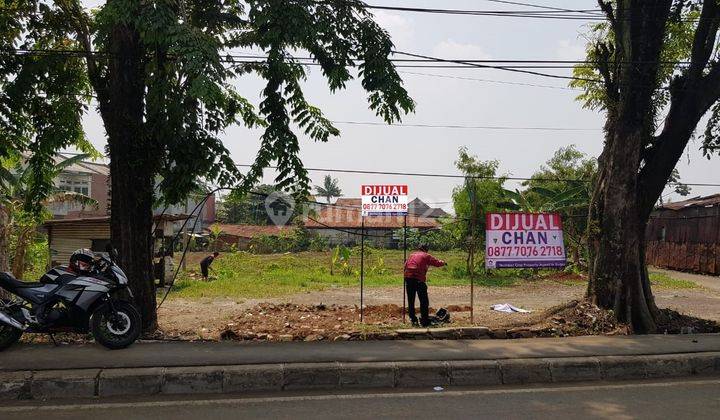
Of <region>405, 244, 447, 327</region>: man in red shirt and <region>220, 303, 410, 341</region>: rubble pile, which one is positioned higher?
<region>405, 244, 447, 327</region>: man in red shirt

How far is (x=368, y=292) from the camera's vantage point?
18344 millimetres

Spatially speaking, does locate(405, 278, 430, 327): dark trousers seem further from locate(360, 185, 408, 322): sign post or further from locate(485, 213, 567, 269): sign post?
locate(485, 213, 567, 269): sign post

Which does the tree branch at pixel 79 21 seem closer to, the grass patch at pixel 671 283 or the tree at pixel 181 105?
the tree at pixel 181 105

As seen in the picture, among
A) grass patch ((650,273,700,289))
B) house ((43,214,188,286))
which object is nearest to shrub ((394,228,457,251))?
grass patch ((650,273,700,289))

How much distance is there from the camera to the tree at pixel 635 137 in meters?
9.43

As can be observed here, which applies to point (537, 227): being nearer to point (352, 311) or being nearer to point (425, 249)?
point (425, 249)

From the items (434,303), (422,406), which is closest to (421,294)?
(422,406)

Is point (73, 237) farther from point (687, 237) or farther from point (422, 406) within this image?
point (687, 237)

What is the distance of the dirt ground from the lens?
1058 centimetres

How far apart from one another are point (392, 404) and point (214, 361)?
6.96ft

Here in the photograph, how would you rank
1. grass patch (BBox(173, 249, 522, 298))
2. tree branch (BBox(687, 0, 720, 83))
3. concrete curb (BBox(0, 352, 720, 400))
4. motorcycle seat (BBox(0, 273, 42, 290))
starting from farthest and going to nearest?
grass patch (BBox(173, 249, 522, 298))
tree branch (BBox(687, 0, 720, 83))
motorcycle seat (BBox(0, 273, 42, 290))
concrete curb (BBox(0, 352, 720, 400))

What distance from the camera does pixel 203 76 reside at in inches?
258

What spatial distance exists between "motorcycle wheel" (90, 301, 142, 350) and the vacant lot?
1.41 meters

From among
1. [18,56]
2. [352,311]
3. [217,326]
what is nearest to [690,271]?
[352,311]
